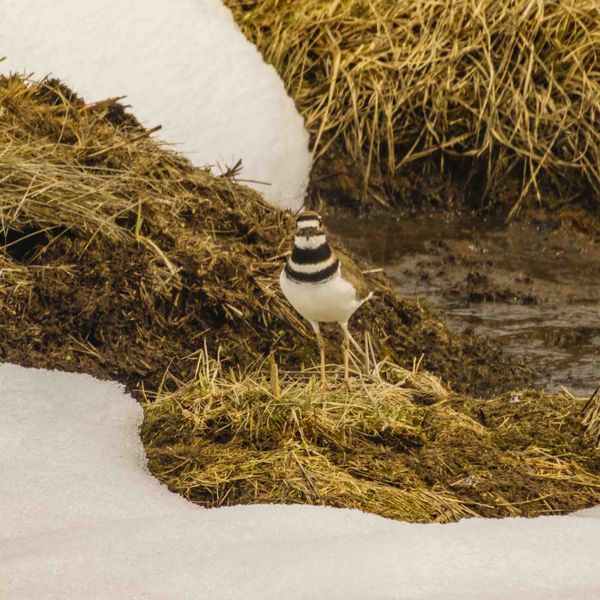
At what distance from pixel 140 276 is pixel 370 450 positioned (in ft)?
5.05

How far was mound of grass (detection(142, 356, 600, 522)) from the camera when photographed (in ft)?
14.0

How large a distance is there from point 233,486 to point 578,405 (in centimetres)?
157

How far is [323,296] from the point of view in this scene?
4898mm


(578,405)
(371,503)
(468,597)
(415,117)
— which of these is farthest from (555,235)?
(468,597)

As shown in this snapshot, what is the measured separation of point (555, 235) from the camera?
27.1ft

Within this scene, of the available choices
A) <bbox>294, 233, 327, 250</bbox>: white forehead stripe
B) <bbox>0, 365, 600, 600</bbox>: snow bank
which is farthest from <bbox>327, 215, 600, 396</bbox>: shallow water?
<bbox>0, 365, 600, 600</bbox>: snow bank

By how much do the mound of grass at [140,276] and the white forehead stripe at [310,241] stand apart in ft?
2.88

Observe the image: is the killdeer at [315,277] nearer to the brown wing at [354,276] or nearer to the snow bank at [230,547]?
the brown wing at [354,276]

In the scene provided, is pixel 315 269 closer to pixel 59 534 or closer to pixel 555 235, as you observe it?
pixel 59 534

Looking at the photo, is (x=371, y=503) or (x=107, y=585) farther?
(x=371, y=503)

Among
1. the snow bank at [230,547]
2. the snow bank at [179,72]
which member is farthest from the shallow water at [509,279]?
the snow bank at [230,547]

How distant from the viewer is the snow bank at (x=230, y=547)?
3.55 m

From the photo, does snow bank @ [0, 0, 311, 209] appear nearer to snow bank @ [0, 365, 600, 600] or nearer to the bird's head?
the bird's head

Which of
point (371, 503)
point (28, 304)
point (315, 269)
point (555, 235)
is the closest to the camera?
point (371, 503)
